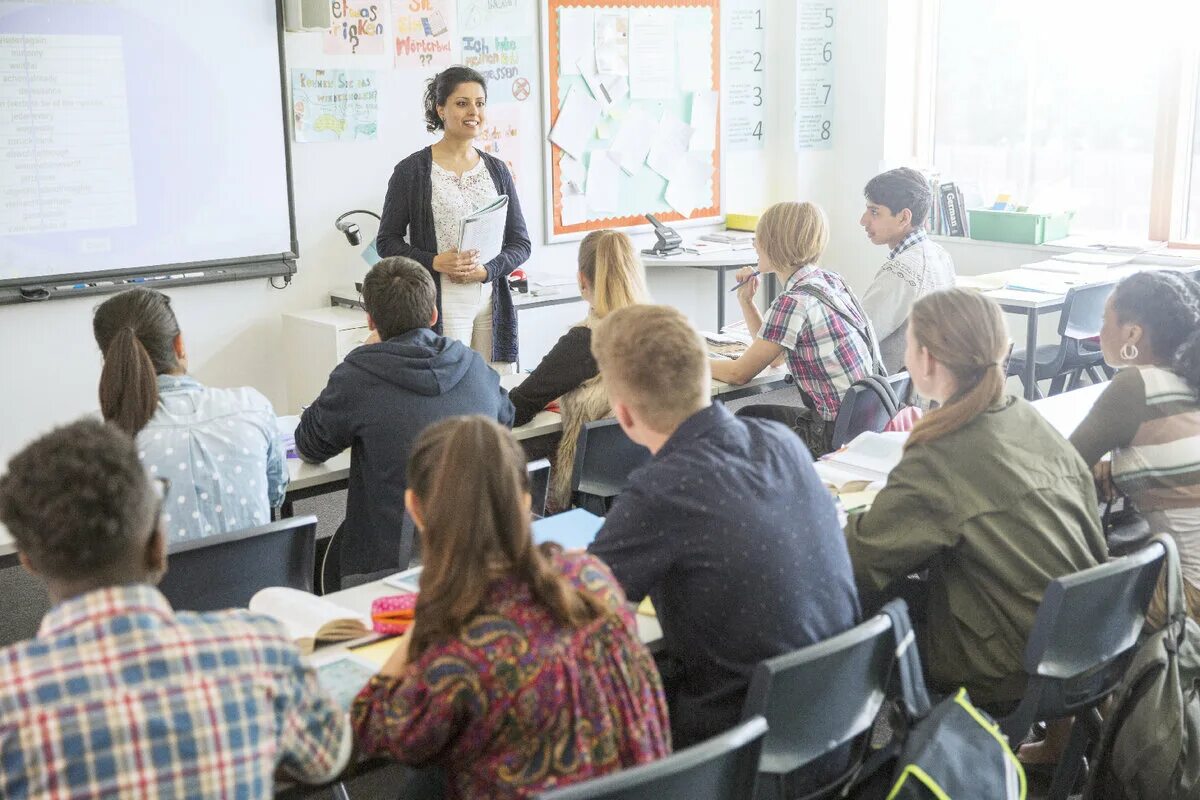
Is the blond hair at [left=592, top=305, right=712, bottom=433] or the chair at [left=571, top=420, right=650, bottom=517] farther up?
the blond hair at [left=592, top=305, right=712, bottom=433]

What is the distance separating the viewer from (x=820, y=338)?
3662 mm

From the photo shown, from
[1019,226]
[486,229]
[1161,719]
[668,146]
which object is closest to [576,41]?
[668,146]

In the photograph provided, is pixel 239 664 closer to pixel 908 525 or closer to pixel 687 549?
pixel 687 549

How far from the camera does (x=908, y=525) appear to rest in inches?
90.5

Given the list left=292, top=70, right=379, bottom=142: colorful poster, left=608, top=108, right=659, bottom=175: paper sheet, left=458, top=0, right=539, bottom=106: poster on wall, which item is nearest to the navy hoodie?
left=292, top=70, right=379, bottom=142: colorful poster

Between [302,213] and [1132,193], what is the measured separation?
4.02 metres

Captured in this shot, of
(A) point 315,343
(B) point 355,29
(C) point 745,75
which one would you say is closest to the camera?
(A) point 315,343

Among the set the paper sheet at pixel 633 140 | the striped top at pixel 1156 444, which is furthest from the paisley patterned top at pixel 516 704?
the paper sheet at pixel 633 140

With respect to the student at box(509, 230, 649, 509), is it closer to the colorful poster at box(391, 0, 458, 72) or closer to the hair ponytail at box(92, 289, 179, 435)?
the hair ponytail at box(92, 289, 179, 435)

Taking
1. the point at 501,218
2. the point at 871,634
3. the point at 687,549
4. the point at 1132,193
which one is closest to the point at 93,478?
the point at 687,549

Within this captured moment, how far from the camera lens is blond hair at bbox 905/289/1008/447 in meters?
2.32

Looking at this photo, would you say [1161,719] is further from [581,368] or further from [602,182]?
[602,182]

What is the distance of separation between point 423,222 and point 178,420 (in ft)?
7.16

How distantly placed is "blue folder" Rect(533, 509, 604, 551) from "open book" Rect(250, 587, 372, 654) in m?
0.44
